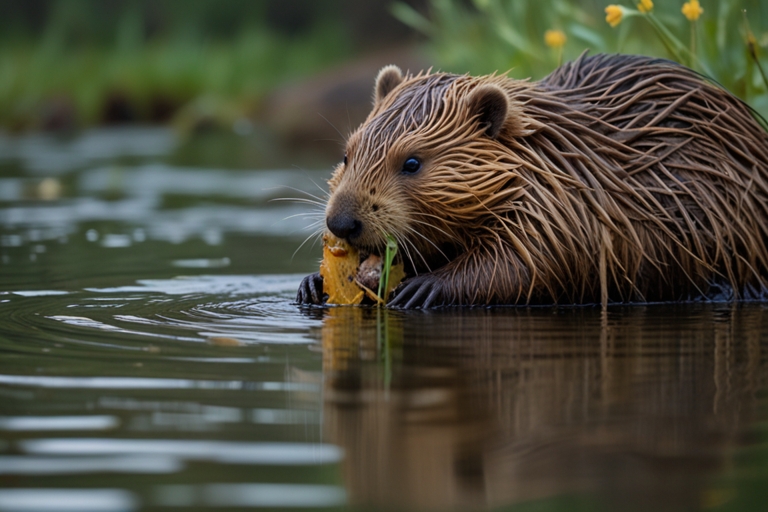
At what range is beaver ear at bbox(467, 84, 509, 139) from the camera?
220 inches

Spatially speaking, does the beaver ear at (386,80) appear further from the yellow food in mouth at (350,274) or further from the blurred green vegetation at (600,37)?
the yellow food in mouth at (350,274)

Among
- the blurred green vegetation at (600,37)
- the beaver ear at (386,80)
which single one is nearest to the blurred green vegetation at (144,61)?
the blurred green vegetation at (600,37)

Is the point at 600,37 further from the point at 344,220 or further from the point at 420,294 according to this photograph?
the point at 344,220

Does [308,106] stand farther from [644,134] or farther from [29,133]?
[644,134]

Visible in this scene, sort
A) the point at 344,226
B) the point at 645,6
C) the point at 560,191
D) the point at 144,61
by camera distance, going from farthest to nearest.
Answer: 1. the point at 144,61
2. the point at 645,6
3. the point at 560,191
4. the point at 344,226

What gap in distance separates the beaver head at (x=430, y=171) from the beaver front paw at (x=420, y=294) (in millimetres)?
138

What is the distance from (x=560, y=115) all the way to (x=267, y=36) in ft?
73.9

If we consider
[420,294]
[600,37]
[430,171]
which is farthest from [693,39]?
[420,294]

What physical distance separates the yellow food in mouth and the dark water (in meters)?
0.17

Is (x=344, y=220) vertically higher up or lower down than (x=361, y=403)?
higher up

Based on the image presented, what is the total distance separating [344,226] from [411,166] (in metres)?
0.52

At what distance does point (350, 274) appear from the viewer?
18.9 feet

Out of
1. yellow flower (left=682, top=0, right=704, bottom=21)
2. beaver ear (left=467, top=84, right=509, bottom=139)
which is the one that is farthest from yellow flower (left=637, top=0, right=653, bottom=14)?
beaver ear (left=467, top=84, right=509, bottom=139)

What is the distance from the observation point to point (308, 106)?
20.2 metres
